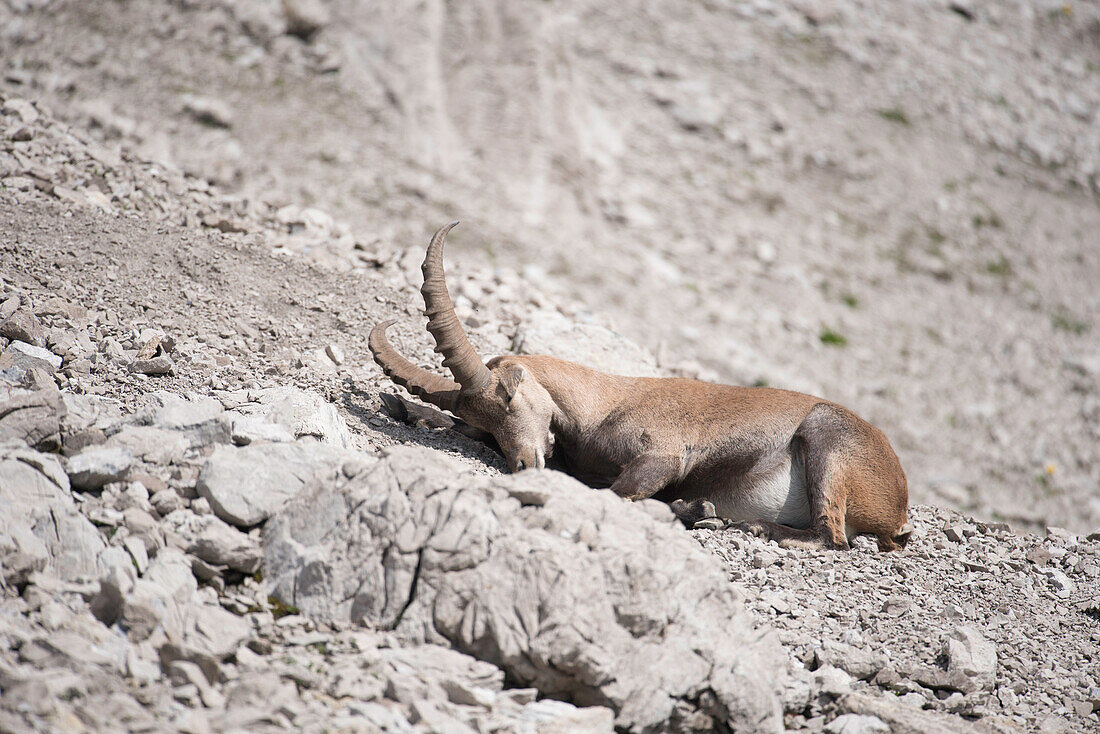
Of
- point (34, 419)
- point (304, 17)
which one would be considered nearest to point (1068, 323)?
point (304, 17)

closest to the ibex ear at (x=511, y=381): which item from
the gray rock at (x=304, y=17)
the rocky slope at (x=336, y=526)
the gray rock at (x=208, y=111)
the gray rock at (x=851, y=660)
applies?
the rocky slope at (x=336, y=526)

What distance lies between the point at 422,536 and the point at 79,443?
2.09 meters

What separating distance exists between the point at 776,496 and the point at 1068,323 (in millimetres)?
11544

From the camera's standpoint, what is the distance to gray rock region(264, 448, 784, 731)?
12.7 ft

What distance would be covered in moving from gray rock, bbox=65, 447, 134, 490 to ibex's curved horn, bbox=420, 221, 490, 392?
203cm

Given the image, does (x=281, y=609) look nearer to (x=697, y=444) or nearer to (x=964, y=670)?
(x=697, y=444)

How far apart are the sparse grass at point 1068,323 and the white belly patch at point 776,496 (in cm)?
1113

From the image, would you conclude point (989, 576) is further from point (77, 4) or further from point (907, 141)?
point (77, 4)

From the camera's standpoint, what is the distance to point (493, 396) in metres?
6.02

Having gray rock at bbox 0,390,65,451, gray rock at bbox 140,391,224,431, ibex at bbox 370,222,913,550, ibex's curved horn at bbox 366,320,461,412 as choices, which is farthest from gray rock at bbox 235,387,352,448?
gray rock at bbox 0,390,65,451

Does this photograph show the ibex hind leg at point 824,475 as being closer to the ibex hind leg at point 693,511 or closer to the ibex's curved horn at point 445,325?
the ibex hind leg at point 693,511

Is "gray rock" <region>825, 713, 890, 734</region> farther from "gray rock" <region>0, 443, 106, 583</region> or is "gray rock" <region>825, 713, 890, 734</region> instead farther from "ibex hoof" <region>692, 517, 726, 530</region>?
"gray rock" <region>0, 443, 106, 583</region>

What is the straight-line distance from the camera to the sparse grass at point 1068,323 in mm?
14547

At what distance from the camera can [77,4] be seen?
12.8 m
